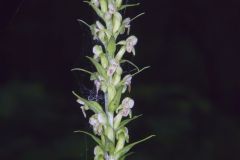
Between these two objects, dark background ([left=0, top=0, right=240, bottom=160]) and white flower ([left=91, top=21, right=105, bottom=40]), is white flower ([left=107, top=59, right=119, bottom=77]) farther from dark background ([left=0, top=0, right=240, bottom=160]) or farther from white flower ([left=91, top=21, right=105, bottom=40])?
dark background ([left=0, top=0, right=240, bottom=160])

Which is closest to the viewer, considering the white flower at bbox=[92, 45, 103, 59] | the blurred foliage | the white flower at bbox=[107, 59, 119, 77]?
the white flower at bbox=[107, 59, 119, 77]

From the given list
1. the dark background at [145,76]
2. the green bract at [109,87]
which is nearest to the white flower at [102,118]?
the green bract at [109,87]

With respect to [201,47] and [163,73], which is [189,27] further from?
[163,73]

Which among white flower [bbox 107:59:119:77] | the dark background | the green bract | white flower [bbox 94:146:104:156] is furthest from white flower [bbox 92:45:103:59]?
the dark background

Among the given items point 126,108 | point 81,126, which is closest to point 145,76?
point 81,126

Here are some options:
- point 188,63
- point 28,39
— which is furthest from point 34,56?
point 188,63

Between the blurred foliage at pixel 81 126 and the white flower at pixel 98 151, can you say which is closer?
the white flower at pixel 98 151

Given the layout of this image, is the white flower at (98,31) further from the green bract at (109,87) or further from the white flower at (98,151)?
the white flower at (98,151)
